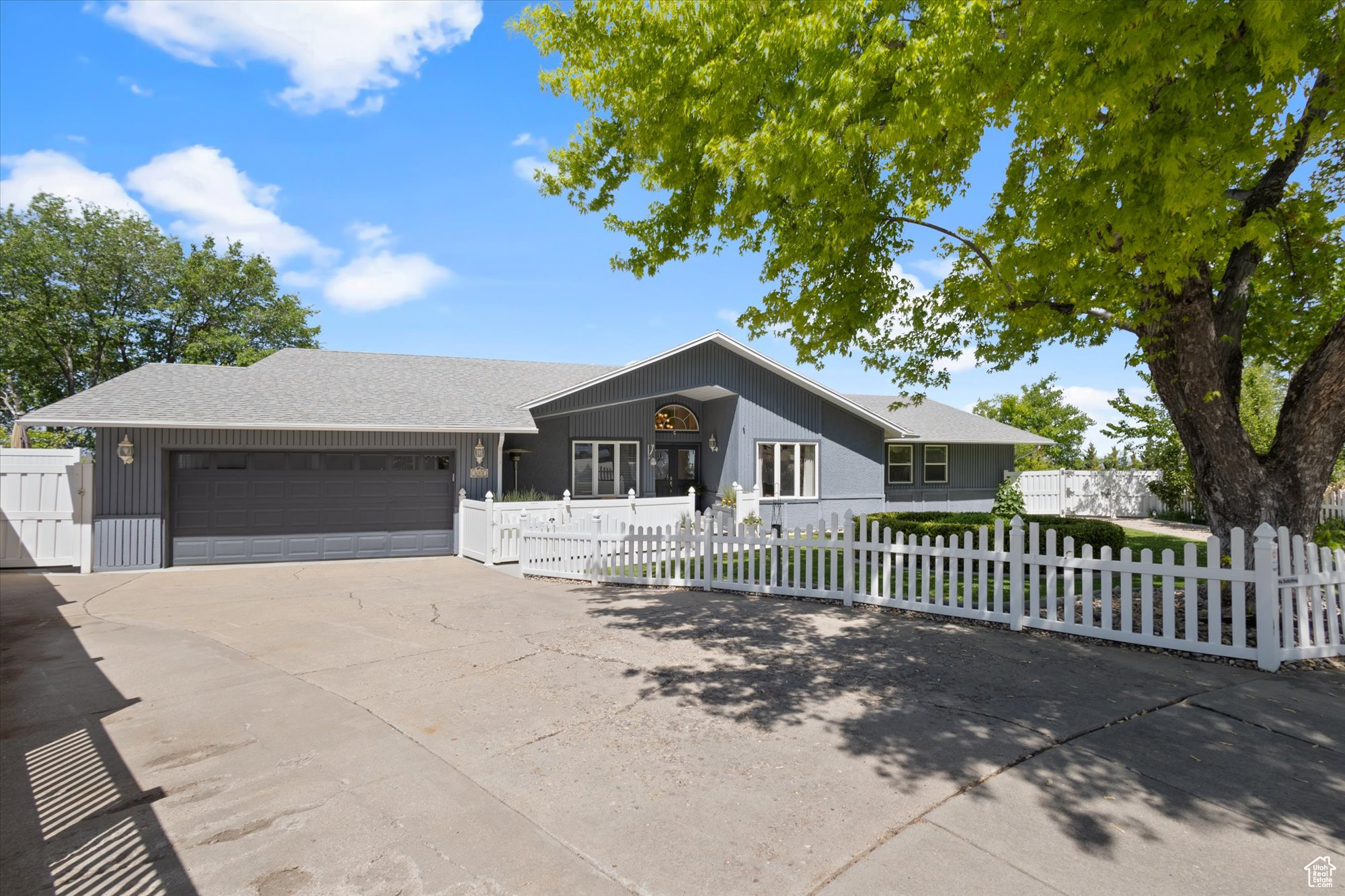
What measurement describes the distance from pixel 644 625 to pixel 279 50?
439 inches

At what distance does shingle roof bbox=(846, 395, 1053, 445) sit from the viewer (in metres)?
23.2

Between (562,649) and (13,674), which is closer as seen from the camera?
(13,674)

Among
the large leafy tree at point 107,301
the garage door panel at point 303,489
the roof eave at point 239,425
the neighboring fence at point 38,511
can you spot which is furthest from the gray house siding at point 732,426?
the large leafy tree at point 107,301

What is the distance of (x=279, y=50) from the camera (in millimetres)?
10719

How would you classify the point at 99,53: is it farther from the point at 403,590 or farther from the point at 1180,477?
the point at 1180,477

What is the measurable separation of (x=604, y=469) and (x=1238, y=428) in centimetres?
1312

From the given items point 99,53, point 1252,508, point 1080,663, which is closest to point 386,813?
point 1080,663

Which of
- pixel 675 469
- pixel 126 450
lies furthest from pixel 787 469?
pixel 126 450

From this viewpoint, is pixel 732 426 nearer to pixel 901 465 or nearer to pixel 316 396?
pixel 901 465

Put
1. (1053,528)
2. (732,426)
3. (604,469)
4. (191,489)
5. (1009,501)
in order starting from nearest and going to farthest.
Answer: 1. (1053,528)
2. (191,489)
3. (604,469)
4. (732,426)
5. (1009,501)

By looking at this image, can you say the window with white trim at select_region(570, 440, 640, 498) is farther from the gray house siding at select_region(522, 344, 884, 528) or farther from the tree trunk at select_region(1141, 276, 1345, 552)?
the tree trunk at select_region(1141, 276, 1345, 552)

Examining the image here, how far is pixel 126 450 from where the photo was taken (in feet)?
Result: 40.0

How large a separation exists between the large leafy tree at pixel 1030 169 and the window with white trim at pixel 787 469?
8.57m

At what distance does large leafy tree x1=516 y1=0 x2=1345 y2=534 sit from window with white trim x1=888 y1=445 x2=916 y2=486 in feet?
43.6
